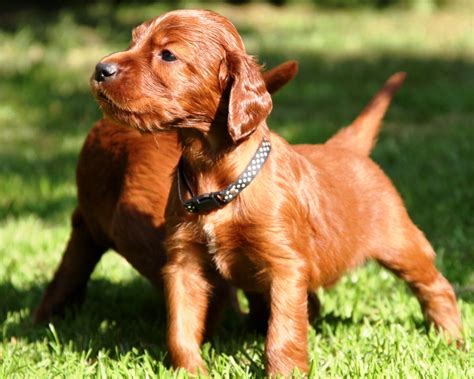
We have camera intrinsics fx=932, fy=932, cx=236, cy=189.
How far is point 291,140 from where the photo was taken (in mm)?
8234

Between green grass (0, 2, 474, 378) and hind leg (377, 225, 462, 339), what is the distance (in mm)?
85

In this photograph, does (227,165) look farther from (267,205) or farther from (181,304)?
(181,304)

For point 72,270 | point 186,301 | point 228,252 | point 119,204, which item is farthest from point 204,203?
point 72,270

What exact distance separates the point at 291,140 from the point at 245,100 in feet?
16.5

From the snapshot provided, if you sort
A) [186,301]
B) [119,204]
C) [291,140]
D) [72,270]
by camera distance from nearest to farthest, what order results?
[186,301], [119,204], [72,270], [291,140]

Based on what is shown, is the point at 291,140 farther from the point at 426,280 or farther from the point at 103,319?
the point at 426,280

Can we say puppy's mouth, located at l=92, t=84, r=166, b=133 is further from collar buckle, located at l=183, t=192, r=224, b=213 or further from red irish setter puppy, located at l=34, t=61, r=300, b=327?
red irish setter puppy, located at l=34, t=61, r=300, b=327

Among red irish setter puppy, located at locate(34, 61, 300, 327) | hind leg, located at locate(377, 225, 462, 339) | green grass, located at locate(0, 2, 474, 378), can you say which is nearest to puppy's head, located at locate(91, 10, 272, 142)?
red irish setter puppy, located at locate(34, 61, 300, 327)

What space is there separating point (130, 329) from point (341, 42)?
10283 millimetres

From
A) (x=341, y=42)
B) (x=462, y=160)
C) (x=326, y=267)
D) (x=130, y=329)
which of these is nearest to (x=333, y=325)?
(x=326, y=267)

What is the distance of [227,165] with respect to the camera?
3441 mm

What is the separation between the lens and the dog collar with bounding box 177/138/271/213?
3395mm

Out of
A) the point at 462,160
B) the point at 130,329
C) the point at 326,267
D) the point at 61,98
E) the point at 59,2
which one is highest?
the point at 326,267

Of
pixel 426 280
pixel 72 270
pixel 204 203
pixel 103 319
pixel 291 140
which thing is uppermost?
pixel 204 203
